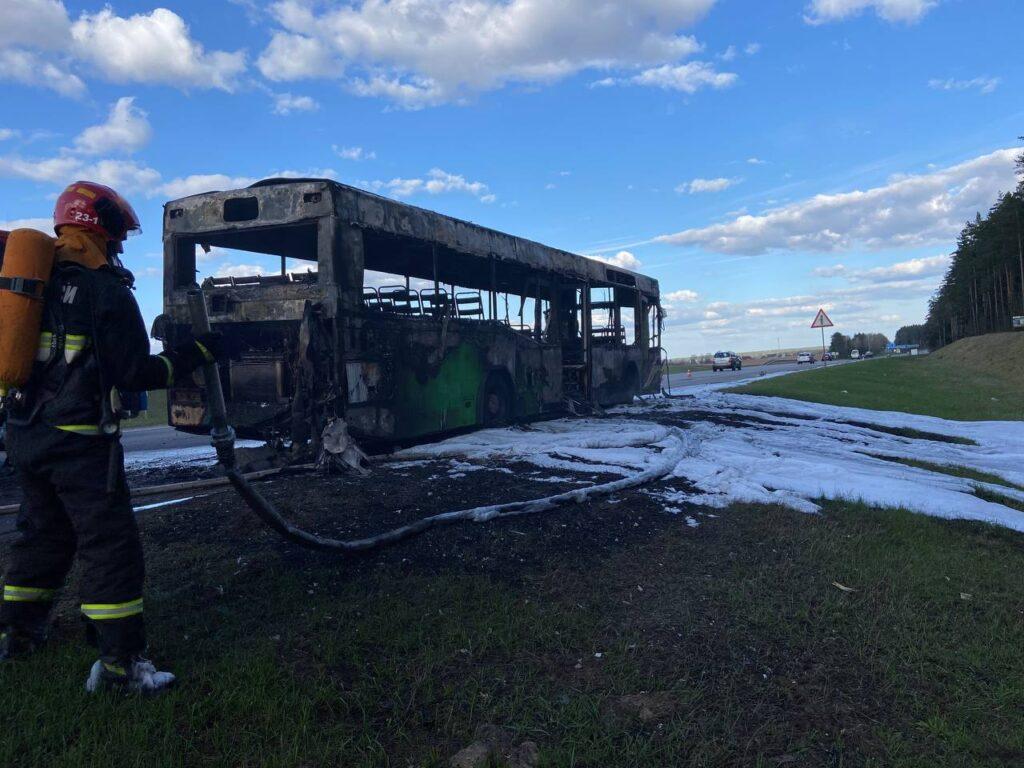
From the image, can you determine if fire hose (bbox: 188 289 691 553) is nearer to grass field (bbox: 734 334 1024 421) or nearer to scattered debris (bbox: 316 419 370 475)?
scattered debris (bbox: 316 419 370 475)

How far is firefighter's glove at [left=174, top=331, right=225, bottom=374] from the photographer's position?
3.39 metres

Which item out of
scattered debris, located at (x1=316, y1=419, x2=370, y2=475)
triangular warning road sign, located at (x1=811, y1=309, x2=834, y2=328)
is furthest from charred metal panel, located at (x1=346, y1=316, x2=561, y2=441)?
triangular warning road sign, located at (x1=811, y1=309, x2=834, y2=328)

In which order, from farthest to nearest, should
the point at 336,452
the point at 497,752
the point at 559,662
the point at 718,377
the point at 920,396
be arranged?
1. the point at 718,377
2. the point at 920,396
3. the point at 336,452
4. the point at 559,662
5. the point at 497,752

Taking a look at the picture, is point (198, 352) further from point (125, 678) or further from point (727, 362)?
point (727, 362)

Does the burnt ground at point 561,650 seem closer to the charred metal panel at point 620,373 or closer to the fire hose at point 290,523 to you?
the fire hose at point 290,523

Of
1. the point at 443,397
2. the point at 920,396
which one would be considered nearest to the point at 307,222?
the point at 443,397

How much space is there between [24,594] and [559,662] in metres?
2.41

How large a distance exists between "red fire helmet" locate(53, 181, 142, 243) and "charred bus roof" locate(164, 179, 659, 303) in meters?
4.38

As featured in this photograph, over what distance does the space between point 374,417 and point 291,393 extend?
93 centimetres

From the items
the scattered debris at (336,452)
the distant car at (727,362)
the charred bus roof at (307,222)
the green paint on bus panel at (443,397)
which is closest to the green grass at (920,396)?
the green paint on bus panel at (443,397)

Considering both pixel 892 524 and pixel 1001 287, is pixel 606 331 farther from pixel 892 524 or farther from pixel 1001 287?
pixel 1001 287

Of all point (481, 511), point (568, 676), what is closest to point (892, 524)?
point (481, 511)

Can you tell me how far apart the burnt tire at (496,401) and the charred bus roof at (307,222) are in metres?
1.81

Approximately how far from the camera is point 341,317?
7586mm
